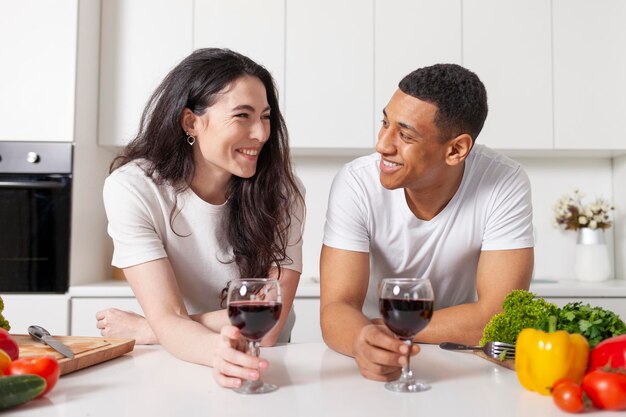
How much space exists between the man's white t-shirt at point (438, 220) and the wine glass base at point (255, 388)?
800mm

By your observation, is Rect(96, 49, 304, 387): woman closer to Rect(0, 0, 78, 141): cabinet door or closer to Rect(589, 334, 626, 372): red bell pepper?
Rect(589, 334, 626, 372): red bell pepper

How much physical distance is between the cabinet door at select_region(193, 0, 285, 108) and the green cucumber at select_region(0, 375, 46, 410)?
255 centimetres

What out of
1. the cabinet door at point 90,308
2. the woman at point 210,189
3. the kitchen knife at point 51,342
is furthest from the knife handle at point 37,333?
the cabinet door at point 90,308

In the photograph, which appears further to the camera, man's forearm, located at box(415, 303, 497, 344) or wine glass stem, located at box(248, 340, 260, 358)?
man's forearm, located at box(415, 303, 497, 344)

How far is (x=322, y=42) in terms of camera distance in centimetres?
342

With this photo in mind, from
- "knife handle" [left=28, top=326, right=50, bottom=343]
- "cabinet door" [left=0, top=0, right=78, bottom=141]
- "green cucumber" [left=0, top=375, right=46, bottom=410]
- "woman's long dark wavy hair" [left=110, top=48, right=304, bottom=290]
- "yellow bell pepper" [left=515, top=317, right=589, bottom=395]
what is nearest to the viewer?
"green cucumber" [left=0, top=375, right=46, bottom=410]

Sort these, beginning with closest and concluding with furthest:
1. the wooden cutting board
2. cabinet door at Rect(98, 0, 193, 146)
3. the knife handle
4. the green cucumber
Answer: the green cucumber → the wooden cutting board → the knife handle → cabinet door at Rect(98, 0, 193, 146)

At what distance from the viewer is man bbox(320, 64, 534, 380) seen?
1.84m

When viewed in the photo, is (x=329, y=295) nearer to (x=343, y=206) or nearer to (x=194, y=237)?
(x=343, y=206)

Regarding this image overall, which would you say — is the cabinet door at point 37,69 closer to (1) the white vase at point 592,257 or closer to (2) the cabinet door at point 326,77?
(2) the cabinet door at point 326,77

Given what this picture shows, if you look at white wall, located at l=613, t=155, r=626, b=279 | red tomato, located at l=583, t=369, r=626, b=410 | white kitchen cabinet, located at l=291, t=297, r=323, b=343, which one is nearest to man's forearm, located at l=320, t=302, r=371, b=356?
red tomato, located at l=583, t=369, r=626, b=410

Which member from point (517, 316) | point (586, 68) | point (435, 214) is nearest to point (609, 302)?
point (586, 68)

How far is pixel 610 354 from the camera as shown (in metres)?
1.15

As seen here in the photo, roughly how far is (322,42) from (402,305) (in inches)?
98.8
